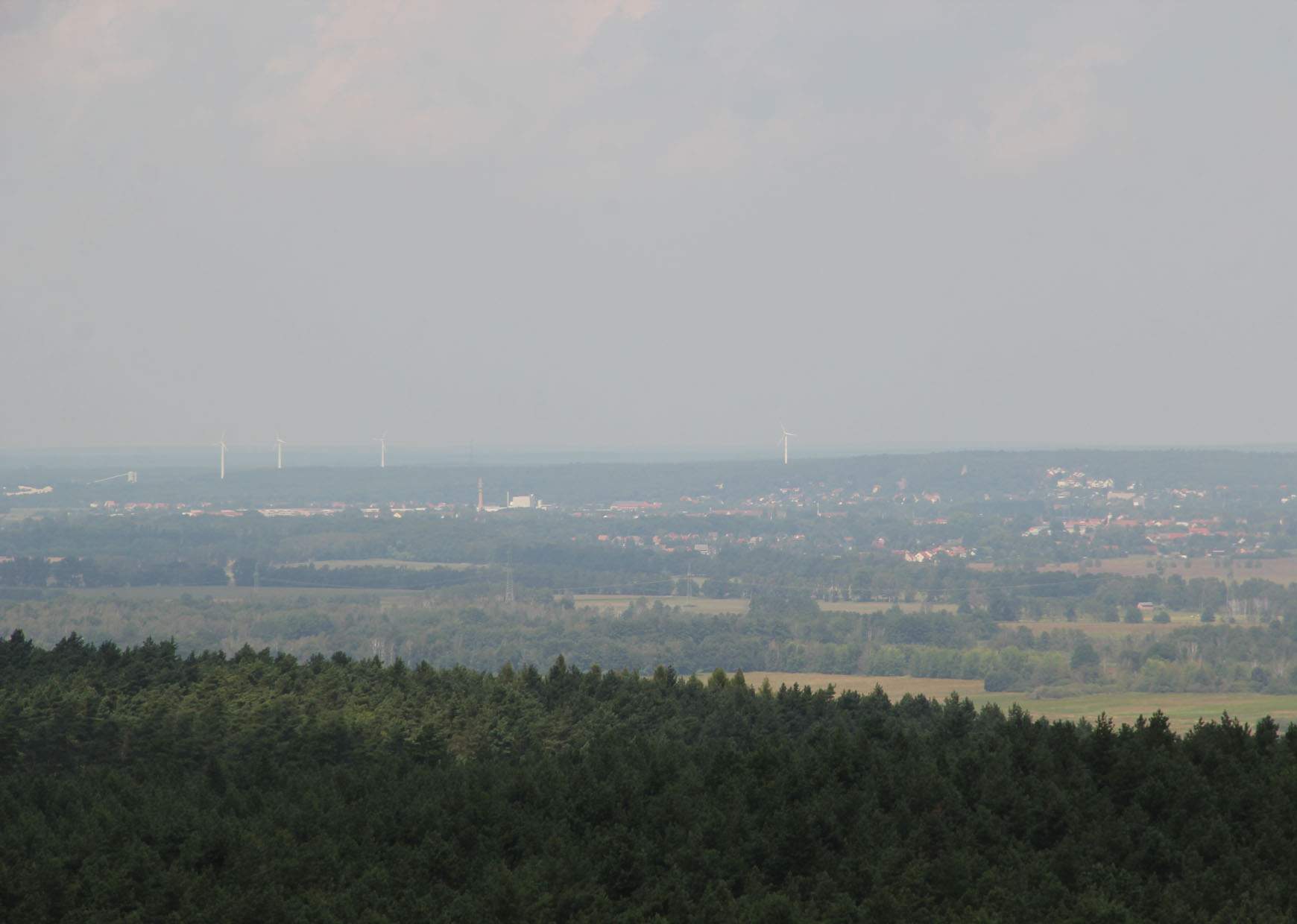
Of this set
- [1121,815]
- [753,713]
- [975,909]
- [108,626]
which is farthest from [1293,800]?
[108,626]

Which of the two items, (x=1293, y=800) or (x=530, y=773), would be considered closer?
(x=1293, y=800)

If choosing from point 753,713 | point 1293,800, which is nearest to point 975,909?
point 1293,800

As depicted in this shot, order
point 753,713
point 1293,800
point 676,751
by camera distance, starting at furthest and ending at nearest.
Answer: point 753,713, point 676,751, point 1293,800

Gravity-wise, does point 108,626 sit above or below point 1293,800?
below

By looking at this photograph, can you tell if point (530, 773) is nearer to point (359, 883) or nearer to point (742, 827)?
point (742, 827)

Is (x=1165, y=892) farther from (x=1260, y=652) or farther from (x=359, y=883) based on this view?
(x=1260, y=652)

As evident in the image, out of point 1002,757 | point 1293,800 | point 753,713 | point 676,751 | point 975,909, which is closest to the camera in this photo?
point 975,909
